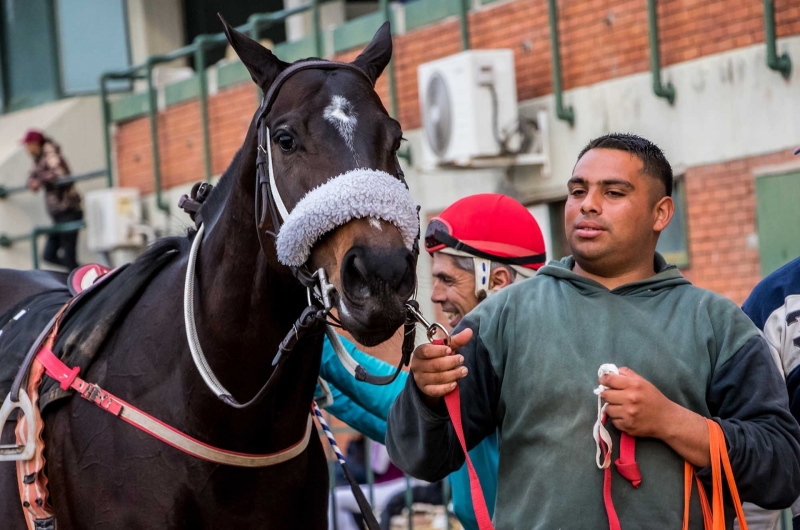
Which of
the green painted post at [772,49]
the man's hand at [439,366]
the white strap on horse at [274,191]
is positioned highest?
the green painted post at [772,49]

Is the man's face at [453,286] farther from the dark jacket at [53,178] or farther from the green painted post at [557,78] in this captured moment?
the dark jacket at [53,178]

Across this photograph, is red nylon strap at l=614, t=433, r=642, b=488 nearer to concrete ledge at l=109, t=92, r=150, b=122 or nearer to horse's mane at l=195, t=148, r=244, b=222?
horse's mane at l=195, t=148, r=244, b=222

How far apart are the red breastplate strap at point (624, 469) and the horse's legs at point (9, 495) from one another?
1.82 meters

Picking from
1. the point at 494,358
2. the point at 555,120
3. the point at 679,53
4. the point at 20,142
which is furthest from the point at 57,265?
the point at 494,358

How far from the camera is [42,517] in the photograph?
3545mm

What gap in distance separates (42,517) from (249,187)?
112cm

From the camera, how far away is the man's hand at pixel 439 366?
262 centimetres

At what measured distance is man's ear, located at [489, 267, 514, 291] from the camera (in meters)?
3.80

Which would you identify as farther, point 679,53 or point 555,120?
point 555,120

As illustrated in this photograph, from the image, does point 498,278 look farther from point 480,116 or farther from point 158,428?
point 480,116

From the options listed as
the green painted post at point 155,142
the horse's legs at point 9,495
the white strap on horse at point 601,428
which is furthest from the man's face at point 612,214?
the green painted post at point 155,142

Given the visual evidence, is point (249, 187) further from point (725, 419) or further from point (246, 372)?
point (725, 419)

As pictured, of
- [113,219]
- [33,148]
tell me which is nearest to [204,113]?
[113,219]

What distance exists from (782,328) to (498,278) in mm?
850
